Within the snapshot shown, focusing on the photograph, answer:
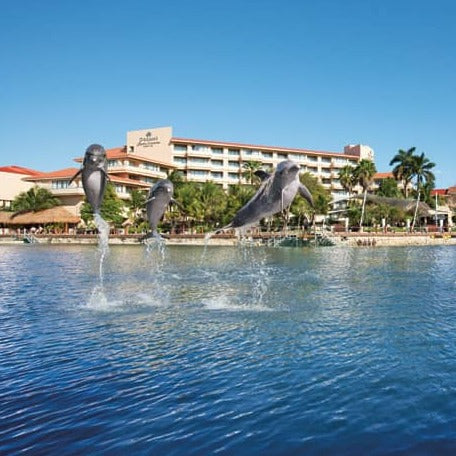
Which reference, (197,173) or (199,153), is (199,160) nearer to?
(199,153)

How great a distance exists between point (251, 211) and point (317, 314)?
15.7 ft

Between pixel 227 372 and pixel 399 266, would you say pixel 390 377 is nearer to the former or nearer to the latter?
pixel 227 372

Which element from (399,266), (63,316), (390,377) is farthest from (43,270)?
(390,377)

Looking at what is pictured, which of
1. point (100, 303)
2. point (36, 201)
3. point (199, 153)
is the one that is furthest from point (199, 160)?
point (100, 303)

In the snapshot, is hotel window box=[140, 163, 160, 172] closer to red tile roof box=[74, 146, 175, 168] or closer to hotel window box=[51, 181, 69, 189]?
red tile roof box=[74, 146, 175, 168]

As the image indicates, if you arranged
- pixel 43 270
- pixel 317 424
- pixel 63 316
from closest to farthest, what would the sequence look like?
pixel 317 424, pixel 63 316, pixel 43 270

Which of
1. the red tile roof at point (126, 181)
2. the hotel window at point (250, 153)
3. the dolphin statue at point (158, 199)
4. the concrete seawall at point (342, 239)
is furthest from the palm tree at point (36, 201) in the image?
the dolphin statue at point (158, 199)

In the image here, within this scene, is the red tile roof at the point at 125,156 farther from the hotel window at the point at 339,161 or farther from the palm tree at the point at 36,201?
the hotel window at the point at 339,161

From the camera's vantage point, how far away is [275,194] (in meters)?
13.9

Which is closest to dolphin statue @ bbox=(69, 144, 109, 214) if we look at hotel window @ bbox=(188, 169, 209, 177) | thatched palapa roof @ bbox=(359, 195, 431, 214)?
thatched palapa roof @ bbox=(359, 195, 431, 214)

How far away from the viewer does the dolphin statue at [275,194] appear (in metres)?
13.6

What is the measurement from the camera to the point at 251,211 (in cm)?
1452

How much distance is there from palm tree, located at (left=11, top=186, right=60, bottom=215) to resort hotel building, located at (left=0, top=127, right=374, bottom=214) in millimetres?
2126

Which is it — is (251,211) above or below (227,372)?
above
